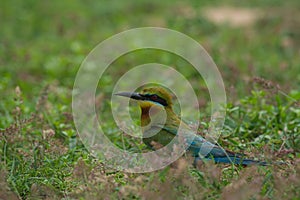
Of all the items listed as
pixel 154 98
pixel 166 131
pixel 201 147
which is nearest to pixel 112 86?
pixel 154 98

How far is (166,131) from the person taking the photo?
14.4ft

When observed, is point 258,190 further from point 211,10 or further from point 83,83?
point 211,10

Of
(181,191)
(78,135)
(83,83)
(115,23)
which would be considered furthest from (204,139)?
(115,23)

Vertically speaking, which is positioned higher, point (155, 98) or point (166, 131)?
point (155, 98)

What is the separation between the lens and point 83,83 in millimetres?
7012

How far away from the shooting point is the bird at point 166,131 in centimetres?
417

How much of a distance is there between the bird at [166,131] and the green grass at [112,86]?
0.34 ft

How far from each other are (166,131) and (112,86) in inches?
109

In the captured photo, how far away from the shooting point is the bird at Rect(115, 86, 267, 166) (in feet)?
13.7

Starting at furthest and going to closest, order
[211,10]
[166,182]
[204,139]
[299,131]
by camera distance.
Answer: [211,10], [299,131], [204,139], [166,182]

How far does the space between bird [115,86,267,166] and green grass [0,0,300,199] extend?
104mm

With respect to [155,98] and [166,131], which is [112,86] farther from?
[166,131]

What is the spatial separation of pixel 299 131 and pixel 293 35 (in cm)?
441

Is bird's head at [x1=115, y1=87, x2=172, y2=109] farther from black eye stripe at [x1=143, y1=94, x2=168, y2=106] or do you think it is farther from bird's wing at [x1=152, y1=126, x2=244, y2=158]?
bird's wing at [x1=152, y1=126, x2=244, y2=158]
